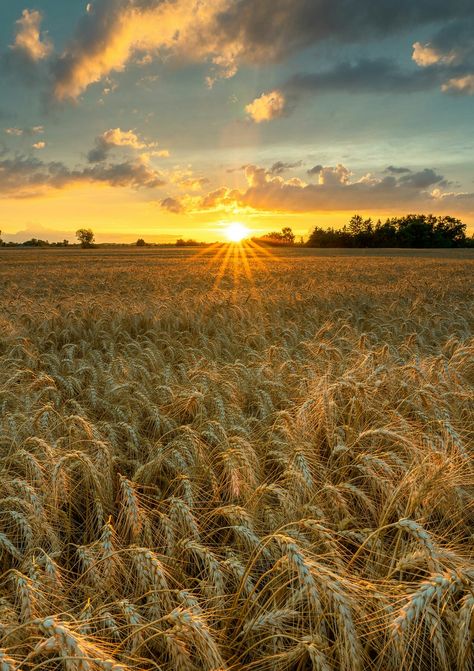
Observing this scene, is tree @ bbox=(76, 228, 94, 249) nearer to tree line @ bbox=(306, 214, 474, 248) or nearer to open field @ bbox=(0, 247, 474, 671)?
tree line @ bbox=(306, 214, 474, 248)

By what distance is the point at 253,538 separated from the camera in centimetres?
236

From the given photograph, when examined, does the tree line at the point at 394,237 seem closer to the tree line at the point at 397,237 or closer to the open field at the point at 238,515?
the tree line at the point at 397,237

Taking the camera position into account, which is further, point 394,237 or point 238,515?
point 394,237

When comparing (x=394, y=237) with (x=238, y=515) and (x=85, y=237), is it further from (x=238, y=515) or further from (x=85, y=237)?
(x=238, y=515)

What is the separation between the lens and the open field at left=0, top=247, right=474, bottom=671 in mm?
1728

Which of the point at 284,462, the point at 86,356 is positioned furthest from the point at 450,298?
the point at 284,462

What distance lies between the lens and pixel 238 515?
8.28 feet

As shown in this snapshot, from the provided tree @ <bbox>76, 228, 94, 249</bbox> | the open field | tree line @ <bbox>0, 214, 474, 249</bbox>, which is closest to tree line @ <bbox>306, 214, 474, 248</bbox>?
tree line @ <bbox>0, 214, 474, 249</bbox>

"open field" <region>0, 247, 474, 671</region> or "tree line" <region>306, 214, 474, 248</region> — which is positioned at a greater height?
"tree line" <region>306, 214, 474, 248</region>

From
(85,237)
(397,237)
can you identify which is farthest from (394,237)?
(85,237)

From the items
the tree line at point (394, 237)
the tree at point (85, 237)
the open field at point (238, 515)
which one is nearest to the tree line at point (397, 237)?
the tree line at point (394, 237)

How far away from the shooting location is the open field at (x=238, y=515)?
1.73m

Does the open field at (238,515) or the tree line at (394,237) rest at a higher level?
the tree line at (394,237)

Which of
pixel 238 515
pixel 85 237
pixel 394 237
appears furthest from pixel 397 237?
pixel 238 515
